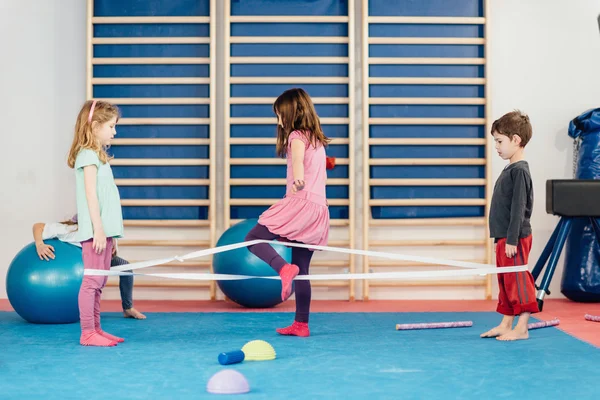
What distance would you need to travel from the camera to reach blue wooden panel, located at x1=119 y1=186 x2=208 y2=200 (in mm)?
5387

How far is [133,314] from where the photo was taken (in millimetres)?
4344

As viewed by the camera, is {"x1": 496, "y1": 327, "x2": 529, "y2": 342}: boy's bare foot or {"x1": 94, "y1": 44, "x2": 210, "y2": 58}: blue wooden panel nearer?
{"x1": 496, "y1": 327, "x2": 529, "y2": 342}: boy's bare foot

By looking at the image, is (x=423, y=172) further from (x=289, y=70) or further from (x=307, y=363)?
(x=307, y=363)

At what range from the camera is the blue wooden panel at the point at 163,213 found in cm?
538

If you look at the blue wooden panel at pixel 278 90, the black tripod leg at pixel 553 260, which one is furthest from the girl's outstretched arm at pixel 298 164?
the blue wooden panel at pixel 278 90

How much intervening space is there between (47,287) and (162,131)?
1712 millimetres

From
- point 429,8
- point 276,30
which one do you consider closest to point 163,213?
point 276,30

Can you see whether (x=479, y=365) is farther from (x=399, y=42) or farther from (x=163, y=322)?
(x=399, y=42)

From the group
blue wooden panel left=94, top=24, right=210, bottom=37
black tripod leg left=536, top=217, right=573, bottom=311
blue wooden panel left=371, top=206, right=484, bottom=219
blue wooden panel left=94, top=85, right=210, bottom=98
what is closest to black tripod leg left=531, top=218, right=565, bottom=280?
black tripod leg left=536, top=217, right=573, bottom=311


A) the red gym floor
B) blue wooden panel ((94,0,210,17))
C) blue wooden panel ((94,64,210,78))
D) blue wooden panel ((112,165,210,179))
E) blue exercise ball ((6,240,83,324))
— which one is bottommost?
the red gym floor

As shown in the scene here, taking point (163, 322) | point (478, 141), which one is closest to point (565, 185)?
point (478, 141)

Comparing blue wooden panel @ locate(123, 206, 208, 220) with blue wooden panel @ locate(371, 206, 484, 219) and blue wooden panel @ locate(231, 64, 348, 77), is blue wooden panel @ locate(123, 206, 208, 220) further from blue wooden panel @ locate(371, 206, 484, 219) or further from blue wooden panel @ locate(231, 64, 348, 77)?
blue wooden panel @ locate(371, 206, 484, 219)

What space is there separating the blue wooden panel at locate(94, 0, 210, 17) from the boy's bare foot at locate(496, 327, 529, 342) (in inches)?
128

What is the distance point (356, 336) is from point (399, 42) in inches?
101
